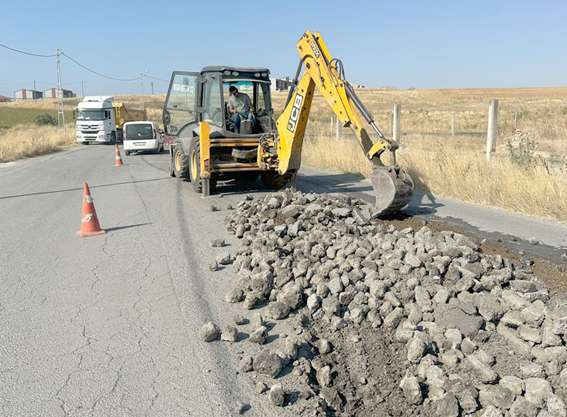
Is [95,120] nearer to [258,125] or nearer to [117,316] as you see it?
[258,125]

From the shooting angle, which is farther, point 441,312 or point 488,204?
point 488,204

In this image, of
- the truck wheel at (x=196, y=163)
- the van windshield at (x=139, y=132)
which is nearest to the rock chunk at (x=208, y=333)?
the truck wheel at (x=196, y=163)

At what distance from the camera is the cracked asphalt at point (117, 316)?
3.39 m

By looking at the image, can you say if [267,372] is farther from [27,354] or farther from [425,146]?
[425,146]

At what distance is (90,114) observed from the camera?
1288 inches

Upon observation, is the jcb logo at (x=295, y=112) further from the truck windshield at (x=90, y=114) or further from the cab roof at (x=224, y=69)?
the truck windshield at (x=90, y=114)

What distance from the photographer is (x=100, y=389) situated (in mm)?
3484

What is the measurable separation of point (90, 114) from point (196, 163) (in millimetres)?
24838

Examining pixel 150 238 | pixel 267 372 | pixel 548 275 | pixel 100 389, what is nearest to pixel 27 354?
pixel 100 389

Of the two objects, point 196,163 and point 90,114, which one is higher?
point 90,114

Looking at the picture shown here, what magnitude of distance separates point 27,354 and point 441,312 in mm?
3595

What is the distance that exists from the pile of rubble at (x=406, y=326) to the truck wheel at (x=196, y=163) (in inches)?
200

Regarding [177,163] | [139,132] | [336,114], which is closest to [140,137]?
[139,132]

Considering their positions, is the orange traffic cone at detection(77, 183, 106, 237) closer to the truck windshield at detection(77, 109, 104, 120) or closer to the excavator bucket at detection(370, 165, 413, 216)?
the excavator bucket at detection(370, 165, 413, 216)
